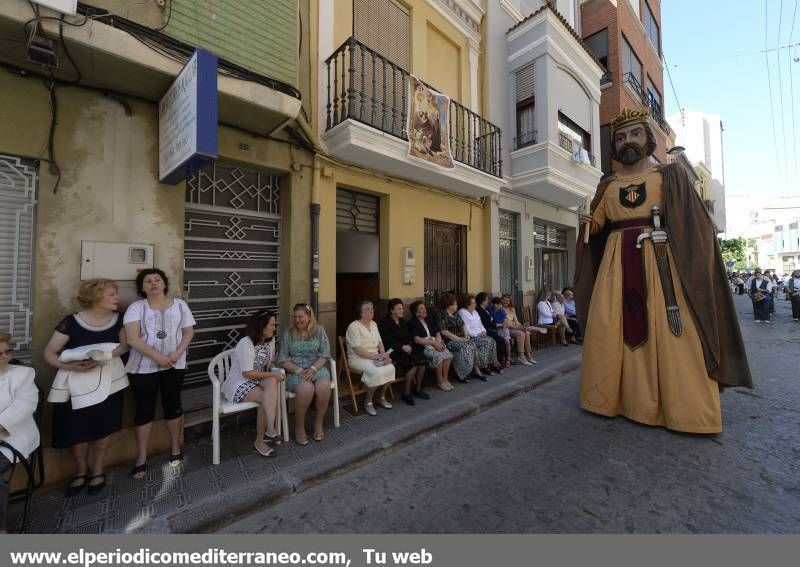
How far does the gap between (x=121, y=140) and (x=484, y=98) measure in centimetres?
673

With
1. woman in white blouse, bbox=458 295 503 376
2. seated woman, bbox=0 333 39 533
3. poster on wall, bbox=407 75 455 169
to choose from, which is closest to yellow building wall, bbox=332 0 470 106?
poster on wall, bbox=407 75 455 169

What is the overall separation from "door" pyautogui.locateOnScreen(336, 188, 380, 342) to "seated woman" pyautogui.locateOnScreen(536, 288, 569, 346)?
4.22 meters

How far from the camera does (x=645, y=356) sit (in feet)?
11.7

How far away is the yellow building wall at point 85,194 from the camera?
9.29 feet

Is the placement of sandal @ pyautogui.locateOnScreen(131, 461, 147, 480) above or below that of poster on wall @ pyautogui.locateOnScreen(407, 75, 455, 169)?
below

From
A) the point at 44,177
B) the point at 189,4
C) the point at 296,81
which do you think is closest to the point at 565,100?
the point at 296,81

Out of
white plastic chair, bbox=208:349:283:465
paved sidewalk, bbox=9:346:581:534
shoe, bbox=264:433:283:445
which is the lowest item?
paved sidewalk, bbox=9:346:581:534

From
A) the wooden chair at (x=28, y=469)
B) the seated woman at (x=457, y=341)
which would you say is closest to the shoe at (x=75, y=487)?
the wooden chair at (x=28, y=469)

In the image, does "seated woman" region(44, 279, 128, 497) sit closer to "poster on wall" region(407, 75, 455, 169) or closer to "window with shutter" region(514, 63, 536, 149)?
"poster on wall" region(407, 75, 455, 169)

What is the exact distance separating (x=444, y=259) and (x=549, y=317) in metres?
2.96

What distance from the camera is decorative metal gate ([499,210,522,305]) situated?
808 centimetres

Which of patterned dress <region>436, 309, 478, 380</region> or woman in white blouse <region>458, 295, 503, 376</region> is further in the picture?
woman in white blouse <region>458, 295, 503, 376</region>

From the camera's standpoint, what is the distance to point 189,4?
322 centimetres

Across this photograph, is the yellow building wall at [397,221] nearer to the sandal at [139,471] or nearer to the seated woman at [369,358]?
the seated woman at [369,358]
